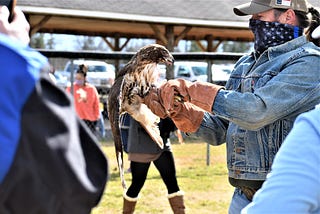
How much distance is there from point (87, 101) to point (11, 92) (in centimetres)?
1049

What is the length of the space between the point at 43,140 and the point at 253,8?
7.01 ft

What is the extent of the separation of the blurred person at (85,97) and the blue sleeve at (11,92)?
979 cm

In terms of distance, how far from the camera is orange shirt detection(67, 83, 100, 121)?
37.7ft

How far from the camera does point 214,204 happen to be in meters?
8.45

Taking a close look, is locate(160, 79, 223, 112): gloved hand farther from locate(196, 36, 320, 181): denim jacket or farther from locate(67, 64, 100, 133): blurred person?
locate(67, 64, 100, 133): blurred person

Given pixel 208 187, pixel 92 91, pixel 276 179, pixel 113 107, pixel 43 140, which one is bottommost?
pixel 208 187

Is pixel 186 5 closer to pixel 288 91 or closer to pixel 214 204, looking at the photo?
pixel 214 204

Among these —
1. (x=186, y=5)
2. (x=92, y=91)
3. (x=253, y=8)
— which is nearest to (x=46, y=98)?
(x=253, y=8)

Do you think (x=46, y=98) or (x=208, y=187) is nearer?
(x=46, y=98)

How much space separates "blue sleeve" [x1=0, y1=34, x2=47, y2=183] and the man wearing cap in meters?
1.72

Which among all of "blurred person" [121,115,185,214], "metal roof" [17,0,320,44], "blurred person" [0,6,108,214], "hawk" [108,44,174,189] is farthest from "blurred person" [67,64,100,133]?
"blurred person" [0,6,108,214]

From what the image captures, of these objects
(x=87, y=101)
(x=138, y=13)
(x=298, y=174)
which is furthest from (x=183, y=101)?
(x=138, y=13)

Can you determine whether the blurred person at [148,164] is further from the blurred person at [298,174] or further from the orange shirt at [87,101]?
the blurred person at [298,174]

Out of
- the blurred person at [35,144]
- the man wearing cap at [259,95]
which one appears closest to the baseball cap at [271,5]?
the man wearing cap at [259,95]
